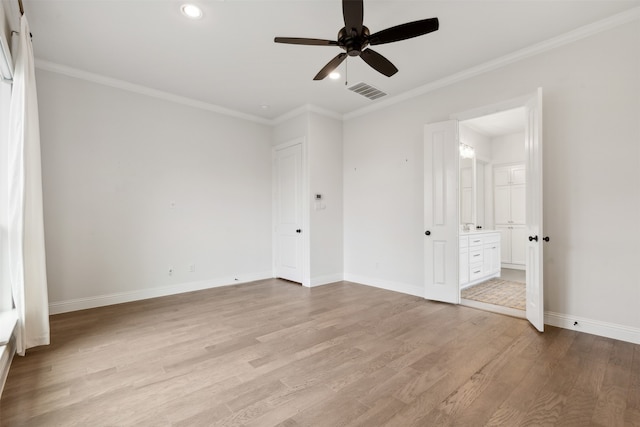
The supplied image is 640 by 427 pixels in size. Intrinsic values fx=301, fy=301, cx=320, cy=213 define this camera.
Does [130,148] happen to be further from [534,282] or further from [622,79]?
[622,79]

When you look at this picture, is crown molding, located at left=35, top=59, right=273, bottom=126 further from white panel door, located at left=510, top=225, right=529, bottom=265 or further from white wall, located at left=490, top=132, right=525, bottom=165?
white panel door, located at left=510, top=225, right=529, bottom=265

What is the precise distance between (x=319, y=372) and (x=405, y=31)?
108 inches

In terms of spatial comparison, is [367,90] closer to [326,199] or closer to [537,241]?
[326,199]

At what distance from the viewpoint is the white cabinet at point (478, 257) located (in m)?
4.89

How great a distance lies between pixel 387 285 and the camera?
492cm

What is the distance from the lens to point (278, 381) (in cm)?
221

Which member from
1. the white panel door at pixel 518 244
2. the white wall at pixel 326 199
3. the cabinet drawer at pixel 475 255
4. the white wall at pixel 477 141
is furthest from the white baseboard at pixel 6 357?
A: the white panel door at pixel 518 244

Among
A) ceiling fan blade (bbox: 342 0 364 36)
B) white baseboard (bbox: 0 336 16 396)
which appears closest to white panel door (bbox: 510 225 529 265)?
ceiling fan blade (bbox: 342 0 364 36)

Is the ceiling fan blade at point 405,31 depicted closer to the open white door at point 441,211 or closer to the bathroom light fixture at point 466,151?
the open white door at point 441,211

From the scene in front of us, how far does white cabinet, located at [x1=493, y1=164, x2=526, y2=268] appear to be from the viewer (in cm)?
681

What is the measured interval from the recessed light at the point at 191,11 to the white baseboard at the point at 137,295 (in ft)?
11.9

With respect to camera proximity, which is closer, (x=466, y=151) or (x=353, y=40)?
(x=353, y=40)

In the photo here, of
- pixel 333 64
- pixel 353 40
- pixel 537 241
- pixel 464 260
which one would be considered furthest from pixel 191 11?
pixel 464 260

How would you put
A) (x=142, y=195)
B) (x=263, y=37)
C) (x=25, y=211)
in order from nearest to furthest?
(x=25, y=211) < (x=263, y=37) < (x=142, y=195)
